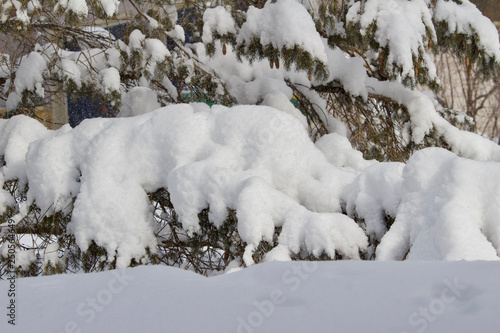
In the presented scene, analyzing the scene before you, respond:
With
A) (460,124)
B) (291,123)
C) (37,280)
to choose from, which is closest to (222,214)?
(291,123)

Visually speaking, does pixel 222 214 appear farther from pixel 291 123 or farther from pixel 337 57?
pixel 337 57

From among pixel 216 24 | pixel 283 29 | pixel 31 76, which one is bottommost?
pixel 31 76

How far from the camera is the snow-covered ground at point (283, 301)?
1.31 metres

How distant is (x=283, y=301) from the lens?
148cm

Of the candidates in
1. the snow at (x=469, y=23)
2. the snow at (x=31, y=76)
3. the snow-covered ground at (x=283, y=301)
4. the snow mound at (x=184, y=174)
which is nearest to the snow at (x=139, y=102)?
the snow at (x=31, y=76)

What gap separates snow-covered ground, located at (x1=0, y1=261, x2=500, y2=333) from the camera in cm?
131

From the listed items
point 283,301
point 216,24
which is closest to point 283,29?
point 216,24

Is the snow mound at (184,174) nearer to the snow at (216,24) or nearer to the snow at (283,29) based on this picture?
the snow at (283,29)

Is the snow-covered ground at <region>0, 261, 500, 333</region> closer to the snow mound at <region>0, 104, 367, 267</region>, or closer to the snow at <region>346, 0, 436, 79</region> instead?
the snow mound at <region>0, 104, 367, 267</region>

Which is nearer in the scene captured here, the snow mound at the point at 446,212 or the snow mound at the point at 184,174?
the snow mound at the point at 446,212

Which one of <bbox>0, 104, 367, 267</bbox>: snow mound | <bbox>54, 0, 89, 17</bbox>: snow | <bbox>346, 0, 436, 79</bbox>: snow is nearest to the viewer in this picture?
<bbox>0, 104, 367, 267</bbox>: snow mound

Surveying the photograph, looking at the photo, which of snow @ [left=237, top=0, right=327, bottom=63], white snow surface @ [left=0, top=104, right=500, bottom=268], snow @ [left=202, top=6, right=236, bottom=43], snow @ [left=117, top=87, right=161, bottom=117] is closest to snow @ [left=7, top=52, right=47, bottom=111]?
white snow surface @ [left=0, top=104, right=500, bottom=268]

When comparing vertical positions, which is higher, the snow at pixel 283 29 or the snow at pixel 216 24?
the snow at pixel 283 29

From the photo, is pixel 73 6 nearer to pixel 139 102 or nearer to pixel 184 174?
pixel 139 102
